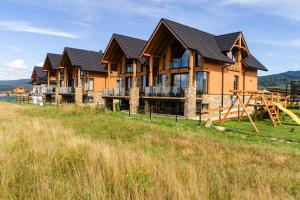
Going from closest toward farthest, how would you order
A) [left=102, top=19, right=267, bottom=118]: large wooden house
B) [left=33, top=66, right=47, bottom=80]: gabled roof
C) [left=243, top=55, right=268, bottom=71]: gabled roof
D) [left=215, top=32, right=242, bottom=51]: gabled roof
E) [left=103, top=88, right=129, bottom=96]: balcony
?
[left=102, top=19, right=267, bottom=118]: large wooden house → [left=215, top=32, right=242, bottom=51]: gabled roof → [left=243, top=55, right=268, bottom=71]: gabled roof → [left=103, top=88, right=129, bottom=96]: balcony → [left=33, top=66, right=47, bottom=80]: gabled roof

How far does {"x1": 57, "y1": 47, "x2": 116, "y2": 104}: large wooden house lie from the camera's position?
40938 millimetres

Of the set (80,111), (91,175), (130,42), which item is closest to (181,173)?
(91,175)

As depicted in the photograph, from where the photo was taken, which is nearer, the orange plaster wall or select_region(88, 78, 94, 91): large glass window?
the orange plaster wall

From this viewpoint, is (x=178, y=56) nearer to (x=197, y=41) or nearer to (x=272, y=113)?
(x=197, y=41)

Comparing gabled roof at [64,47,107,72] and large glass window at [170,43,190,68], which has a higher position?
gabled roof at [64,47,107,72]

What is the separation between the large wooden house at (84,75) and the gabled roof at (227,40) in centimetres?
1840

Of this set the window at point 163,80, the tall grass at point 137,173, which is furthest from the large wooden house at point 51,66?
the tall grass at point 137,173

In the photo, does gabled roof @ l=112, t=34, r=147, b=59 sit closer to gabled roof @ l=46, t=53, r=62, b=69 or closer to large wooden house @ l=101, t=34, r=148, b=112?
large wooden house @ l=101, t=34, r=148, b=112

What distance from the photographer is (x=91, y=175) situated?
5602mm

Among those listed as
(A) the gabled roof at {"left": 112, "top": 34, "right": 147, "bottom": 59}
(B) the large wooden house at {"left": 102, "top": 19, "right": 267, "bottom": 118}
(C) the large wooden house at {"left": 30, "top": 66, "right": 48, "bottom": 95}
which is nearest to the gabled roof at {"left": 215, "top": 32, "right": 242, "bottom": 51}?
(B) the large wooden house at {"left": 102, "top": 19, "right": 267, "bottom": 118}

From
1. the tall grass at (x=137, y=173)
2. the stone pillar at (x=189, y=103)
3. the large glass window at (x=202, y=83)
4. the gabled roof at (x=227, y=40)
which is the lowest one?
the tall grass at (x=137, y=173)

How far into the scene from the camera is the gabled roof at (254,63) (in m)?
30.9

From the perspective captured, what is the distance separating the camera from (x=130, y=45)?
31.7m

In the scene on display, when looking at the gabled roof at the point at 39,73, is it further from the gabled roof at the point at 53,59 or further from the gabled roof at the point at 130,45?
the gabled roof at the point at 130,45
